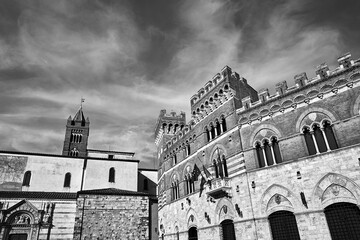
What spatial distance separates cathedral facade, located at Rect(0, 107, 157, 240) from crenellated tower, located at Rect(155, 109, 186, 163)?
5.31m

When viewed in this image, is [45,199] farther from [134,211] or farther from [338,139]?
[338,139]

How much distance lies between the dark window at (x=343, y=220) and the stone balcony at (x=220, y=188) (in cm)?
698

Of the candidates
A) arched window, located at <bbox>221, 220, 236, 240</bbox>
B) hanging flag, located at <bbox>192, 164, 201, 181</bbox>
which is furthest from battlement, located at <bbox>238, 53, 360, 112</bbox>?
arched window, located at <bbox>221, 220, 236, 240</bbox>


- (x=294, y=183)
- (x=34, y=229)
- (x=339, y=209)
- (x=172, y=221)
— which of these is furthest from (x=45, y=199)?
(x=339, y=209)

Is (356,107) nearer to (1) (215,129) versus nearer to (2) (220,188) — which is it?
(2) (220,188)

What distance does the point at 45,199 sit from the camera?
27578mm

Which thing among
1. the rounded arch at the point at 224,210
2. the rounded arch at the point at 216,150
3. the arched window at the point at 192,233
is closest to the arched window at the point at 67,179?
the arched window at the point at 192,233

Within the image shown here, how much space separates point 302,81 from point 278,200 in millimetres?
8443

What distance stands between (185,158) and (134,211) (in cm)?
923

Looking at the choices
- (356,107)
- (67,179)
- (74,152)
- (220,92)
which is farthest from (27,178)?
(356,107)

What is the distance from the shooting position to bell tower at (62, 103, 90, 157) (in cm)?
5976

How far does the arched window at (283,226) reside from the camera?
50.8ft

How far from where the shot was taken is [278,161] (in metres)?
17.4

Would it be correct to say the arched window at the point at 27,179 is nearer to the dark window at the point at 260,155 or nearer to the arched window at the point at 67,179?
the arched window at the point at 67,179
